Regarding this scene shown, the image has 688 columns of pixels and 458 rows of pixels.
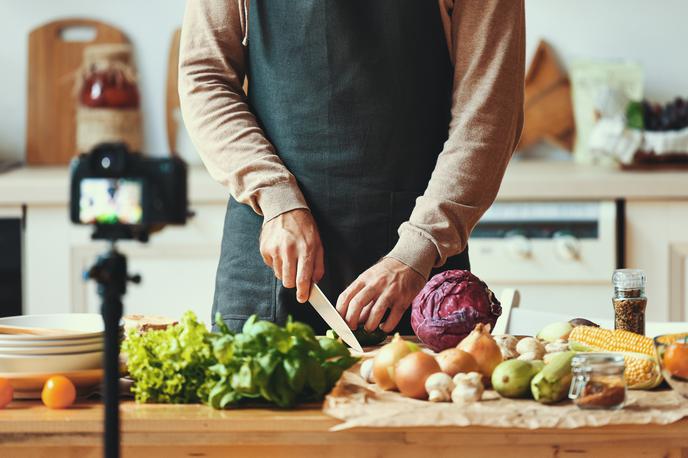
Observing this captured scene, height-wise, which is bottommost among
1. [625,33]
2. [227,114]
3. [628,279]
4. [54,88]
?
[628,279]

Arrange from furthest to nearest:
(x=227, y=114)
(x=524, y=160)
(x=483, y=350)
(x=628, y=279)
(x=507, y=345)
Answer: (x=524, y=160), (x=227, y=114), (x=628, y=279), (x=507, y=345), (x=483, y=350)

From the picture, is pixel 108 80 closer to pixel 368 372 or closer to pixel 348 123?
pixel 348 123

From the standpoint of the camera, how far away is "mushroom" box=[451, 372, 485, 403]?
1.16m

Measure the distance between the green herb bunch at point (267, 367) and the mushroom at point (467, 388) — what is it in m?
0.15

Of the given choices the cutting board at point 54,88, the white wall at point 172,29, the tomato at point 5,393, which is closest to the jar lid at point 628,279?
the tomato at point 5,393

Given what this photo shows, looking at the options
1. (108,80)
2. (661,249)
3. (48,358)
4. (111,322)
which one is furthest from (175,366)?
(108,80)

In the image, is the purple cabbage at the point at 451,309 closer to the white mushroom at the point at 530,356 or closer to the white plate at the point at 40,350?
the white mushroom at the point at 530,356

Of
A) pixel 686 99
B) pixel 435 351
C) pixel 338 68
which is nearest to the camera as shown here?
pixel 435 351

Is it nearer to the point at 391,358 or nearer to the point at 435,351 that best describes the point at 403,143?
the point at 435,351

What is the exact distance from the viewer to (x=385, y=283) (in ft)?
5.14

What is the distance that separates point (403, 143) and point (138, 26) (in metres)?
2.11

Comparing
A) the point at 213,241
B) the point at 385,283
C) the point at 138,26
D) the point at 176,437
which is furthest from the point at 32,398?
the point at 138,26

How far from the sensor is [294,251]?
5.22 ft

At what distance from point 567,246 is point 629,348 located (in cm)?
163
